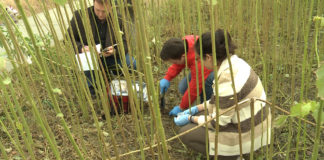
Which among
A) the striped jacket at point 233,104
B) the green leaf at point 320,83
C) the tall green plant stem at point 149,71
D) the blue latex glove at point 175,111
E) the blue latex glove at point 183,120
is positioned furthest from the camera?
the blue latex glove at point 175,111

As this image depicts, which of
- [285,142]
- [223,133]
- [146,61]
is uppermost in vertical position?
[146,61]

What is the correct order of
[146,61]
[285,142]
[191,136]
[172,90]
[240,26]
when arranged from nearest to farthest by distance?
[146,61] < [191,136] < [285,142] < [240,26] < [172,90]

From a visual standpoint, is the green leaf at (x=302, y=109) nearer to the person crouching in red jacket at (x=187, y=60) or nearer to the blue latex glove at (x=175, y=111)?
the person crouching in red jacket at (x=187, y=60)

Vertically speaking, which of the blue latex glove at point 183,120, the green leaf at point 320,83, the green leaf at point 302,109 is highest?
the green leaf at point 320,83

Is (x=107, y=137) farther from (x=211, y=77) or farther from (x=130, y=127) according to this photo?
(x=211, y=77)

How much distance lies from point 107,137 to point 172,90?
2.30 feet

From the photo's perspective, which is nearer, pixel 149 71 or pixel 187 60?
pixel 149 71

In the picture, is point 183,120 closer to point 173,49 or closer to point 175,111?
point 175,111

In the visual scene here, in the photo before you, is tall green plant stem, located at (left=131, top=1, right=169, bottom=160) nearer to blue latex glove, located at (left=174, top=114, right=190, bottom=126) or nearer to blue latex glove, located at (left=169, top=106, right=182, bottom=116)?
blue latex glove, located at (left=174, top=114, right=190, bottom=126)

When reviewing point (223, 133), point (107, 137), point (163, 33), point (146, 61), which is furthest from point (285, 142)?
point (163, 33)

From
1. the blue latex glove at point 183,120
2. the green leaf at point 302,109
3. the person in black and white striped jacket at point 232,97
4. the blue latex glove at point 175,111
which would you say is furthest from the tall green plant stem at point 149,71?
the blue latex glove at point 175,111

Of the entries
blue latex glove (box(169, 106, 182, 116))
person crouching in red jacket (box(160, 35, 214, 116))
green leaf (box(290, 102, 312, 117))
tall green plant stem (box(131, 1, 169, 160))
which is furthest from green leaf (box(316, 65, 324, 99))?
blue latex glove (box(169, 106, 182, 116))

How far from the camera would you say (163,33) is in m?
3.04

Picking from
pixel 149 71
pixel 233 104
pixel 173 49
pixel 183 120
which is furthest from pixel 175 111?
pixel 149 71
